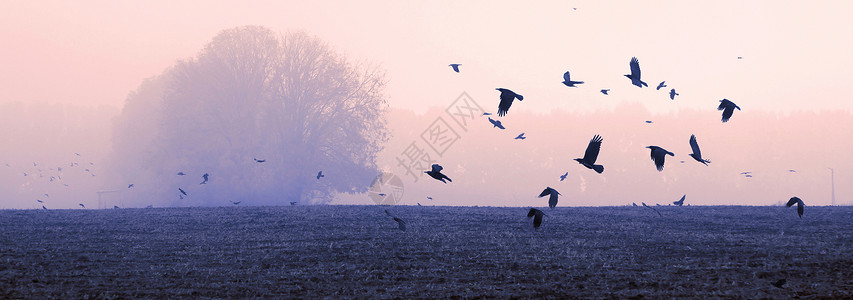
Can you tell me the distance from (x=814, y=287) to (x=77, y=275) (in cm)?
1273

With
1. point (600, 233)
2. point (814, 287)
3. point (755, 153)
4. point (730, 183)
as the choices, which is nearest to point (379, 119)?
point (600, 233)

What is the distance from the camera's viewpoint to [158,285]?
1390cm

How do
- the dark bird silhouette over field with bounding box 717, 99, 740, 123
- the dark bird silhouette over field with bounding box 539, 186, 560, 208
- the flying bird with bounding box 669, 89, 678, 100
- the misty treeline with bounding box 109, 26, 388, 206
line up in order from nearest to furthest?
the dark bird silhouette over field with bounding box 539, 186, 560, 208, the dark bird silhouette over field with bounding box 717, 99, 740, 123, the flying bird with bounding box 669, 89, 678, 100, the misty treeline with bounding box 109, 26, 388, 206

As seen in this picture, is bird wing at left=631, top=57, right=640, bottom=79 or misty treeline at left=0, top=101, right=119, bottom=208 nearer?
bird wing at left=631, top=57, right=640, bottom=79

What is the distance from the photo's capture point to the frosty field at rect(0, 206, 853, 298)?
13.3 m

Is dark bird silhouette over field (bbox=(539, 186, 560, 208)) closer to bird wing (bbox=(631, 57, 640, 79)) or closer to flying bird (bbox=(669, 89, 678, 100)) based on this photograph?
bird wing (bbox=(631, 57, 640, 79))

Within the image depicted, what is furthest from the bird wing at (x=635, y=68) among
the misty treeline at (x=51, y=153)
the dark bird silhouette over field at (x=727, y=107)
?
the misty treeline at (x=51, y=153)

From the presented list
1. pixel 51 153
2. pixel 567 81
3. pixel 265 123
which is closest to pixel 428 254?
pixel 567 81

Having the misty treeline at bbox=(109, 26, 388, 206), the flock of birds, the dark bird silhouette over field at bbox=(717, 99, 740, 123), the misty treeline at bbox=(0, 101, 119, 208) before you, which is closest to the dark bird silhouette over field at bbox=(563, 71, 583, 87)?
the flock of birds

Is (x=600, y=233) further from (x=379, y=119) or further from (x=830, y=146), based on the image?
(x=830, y=146)

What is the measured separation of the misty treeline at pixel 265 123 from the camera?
154 ft

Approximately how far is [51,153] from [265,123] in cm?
6035

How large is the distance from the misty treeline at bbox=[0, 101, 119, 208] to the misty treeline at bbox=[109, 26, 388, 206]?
31.3 metres

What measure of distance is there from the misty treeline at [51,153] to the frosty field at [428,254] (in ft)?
195
